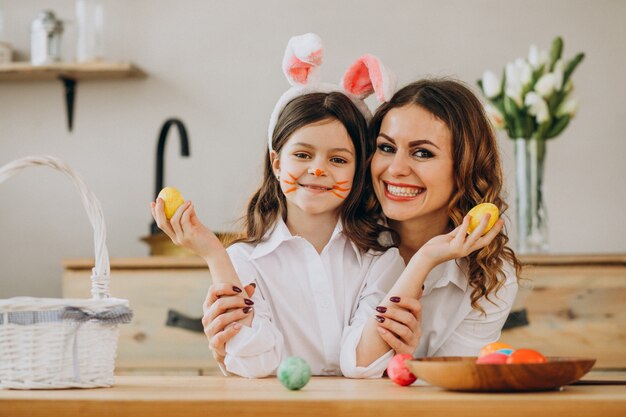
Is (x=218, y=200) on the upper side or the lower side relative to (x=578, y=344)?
upper

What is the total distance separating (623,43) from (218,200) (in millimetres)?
1519

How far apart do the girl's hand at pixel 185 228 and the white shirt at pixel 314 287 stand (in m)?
0.18

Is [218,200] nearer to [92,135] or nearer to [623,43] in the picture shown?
[92,135]

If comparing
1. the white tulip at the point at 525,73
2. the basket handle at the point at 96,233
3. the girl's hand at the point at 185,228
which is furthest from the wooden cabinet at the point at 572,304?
the basket handle at the point at 96,233

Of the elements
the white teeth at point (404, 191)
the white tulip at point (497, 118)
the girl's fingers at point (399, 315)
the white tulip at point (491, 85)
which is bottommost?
the girl's fingers at point (399, 315)

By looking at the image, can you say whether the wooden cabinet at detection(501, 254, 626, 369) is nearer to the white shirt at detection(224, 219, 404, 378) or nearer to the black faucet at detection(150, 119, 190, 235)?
the white shirt at detection(224, 219, 404, 378)

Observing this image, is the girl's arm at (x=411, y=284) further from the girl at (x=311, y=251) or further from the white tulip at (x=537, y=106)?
the white tulip at (x=537, y=106)

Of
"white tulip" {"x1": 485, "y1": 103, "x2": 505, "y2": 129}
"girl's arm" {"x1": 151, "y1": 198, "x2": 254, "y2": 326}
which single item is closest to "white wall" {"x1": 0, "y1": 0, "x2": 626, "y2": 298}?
"white tulip" {"x1": 485, "y1": 103, "x2": 505, "y2": 129}

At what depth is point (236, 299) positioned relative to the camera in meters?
1.48

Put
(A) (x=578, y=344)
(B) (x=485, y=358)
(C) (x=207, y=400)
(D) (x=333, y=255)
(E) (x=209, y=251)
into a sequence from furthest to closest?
(A) (x=578, y=344) < (D) (x=333, y=255) < (E) (x=209, y=251) < (B) (x=485, y=358) < (C) (x=207, y=400)

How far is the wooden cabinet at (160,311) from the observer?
2.45 meters

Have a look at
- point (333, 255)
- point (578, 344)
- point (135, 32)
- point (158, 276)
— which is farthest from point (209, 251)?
point (135, 32)

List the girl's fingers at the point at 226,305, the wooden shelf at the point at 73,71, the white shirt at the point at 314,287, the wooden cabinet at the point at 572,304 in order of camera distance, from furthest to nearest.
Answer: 1. the wooden shelf at the point at 73,71
2. the wooden cabinet at the point at 572,304
3. the white shirt at the point at 314,287
4. the girl's fingers at the point at 226,305

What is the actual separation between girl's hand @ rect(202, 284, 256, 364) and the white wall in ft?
4.91
